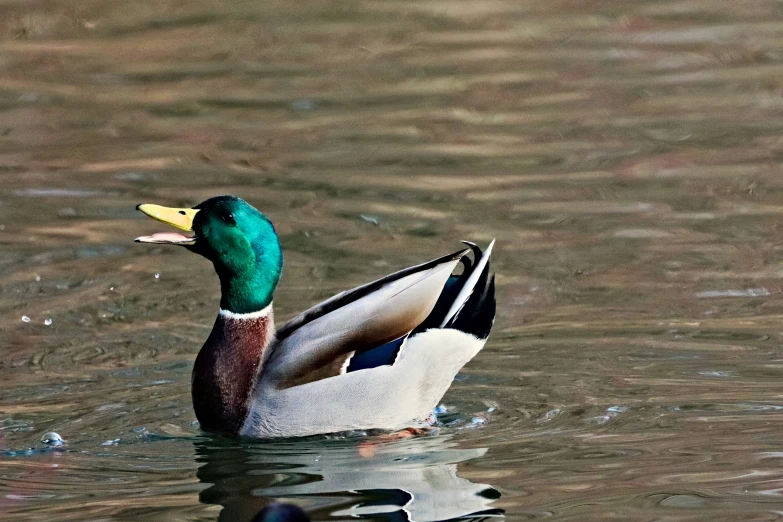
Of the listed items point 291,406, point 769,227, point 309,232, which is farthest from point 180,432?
point 769,227

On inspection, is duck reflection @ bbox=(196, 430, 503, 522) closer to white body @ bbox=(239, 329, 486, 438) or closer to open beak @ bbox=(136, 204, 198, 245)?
white body @ bbox=(239, 329, 486, 438)

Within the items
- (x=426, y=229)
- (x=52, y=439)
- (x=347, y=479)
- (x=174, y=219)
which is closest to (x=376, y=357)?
(x=347, y=479)

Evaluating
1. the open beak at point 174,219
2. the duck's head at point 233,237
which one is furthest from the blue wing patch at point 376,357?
the open beak at point 174,219

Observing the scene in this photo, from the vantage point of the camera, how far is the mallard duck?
7.08m

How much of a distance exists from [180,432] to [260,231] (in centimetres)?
97

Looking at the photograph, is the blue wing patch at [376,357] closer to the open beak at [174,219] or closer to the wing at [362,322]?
the wing at [362,322]

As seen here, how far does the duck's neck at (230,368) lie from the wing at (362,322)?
15 centimetres

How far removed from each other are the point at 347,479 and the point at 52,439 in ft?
4.69

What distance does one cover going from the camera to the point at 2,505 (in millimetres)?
6301

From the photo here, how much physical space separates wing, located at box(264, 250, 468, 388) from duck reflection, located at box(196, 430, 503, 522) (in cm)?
33

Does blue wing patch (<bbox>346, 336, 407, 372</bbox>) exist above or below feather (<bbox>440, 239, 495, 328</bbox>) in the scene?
below

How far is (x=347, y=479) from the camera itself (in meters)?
6.49

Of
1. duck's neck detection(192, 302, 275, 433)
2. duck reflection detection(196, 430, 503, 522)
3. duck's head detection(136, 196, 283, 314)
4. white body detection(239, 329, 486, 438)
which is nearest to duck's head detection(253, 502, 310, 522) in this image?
duck reflection detection(196, 430, 503, 522)

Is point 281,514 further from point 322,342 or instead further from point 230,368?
point 230,368
